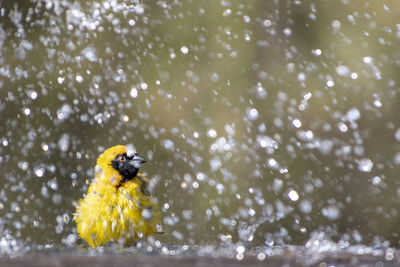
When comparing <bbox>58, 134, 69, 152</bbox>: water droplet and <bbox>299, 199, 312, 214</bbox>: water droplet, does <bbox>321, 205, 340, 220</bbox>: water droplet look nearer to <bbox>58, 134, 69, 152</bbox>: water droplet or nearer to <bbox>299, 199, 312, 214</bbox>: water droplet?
<bbox>299, 199, 312, 214</bbox>: water droplet

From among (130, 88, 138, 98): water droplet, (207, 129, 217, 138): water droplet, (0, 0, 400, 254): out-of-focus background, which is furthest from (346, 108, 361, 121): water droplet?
(130, 88, 138, 98): water droplet

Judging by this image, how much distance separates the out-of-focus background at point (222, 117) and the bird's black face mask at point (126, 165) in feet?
8.51

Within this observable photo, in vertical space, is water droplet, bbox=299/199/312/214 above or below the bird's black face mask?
below

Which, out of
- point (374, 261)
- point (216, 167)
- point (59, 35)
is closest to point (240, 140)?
point (216, 167)

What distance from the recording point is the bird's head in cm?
408

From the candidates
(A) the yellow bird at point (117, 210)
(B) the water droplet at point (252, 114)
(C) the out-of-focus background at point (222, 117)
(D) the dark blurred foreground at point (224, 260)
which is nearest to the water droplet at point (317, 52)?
(C) the out-of-focus background at point (222, 117)

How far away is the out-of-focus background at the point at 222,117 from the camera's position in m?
6.97

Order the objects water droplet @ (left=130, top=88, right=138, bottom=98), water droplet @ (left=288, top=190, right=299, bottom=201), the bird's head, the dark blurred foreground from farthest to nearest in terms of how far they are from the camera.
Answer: water droplet @ (left=130, top=88, right=138, bottom=98) → water droplet @ (left=288, top=190, right=299, bottom=201) → the bird's head → the dark blurred foreground

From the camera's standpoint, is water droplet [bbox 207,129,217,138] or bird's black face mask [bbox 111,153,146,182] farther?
water droplet [bbox 207,129,217,138]

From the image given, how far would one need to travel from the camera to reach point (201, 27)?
23.9ft

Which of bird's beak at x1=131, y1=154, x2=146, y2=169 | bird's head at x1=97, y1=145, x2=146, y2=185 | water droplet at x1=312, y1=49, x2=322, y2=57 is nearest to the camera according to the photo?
bird's head at x1=97, y1=145, x2=146, y2=185

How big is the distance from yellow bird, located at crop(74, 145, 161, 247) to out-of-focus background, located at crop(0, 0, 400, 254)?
2.82 meters

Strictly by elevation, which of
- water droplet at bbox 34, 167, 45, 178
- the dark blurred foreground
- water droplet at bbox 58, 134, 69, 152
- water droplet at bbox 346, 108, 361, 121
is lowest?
water droplet at bbox 34, 167, 45, 178

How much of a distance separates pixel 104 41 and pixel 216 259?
6021 mm
